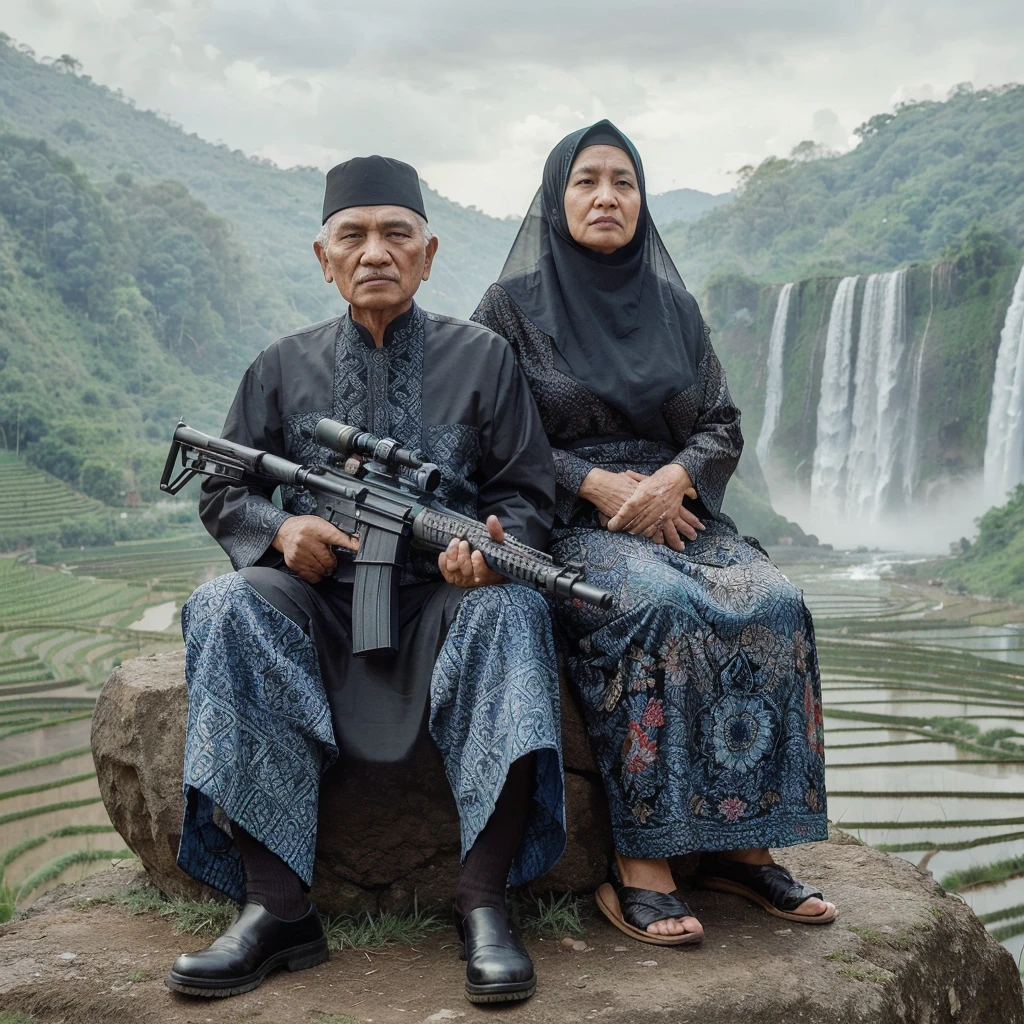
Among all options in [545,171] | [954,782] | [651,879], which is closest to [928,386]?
[954,782]

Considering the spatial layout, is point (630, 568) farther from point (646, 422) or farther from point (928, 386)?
point (928, 386)

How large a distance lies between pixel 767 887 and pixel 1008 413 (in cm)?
845

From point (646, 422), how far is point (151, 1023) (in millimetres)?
1968

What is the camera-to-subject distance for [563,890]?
298 cm

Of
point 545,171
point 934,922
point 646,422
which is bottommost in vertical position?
point 934,922

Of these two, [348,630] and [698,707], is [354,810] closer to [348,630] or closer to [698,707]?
[348,630]

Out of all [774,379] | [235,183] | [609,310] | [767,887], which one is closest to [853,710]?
[767,887]

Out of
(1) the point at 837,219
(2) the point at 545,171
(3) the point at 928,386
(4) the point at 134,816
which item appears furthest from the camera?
(1) the point at 837,219

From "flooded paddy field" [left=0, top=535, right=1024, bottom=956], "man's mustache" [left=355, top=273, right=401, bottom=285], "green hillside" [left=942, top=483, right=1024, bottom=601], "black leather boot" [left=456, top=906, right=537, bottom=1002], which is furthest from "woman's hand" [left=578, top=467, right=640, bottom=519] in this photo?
"green hillside" [left=942, top=483, right=1024, bottom=601]

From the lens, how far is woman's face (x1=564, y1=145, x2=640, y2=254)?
10.8 ft

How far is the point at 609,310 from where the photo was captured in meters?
3.34

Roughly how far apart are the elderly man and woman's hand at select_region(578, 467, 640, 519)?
157mm

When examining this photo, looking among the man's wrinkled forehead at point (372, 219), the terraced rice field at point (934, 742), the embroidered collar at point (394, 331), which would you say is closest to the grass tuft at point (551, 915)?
the embroidered collar at point (394, 331)

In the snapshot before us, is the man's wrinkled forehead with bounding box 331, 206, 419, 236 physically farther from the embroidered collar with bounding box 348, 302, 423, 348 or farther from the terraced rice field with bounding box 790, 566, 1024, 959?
the terraced rice field with bounding box 790, 566, 1024, 959
